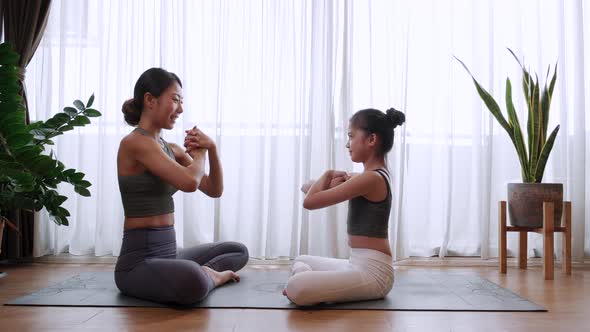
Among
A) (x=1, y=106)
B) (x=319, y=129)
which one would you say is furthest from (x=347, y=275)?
(x=1, y=106)

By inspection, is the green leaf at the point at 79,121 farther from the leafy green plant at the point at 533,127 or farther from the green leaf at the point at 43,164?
the leafy green plant at the point at 533,127

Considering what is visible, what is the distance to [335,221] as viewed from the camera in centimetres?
318

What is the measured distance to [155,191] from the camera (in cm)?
213

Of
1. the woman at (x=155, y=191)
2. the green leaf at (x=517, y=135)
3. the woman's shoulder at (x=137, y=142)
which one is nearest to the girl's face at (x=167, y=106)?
the woman at (x=155, y=191)

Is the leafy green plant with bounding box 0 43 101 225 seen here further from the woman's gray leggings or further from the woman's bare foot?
the woman's bare foot

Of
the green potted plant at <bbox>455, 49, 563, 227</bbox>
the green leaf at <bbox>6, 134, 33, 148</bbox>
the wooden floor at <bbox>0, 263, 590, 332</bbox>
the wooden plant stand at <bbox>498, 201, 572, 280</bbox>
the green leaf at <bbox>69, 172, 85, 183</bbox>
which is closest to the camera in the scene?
the wooden floor at <bbox>0, 263, 590, 332</bbox>

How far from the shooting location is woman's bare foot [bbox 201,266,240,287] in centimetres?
231

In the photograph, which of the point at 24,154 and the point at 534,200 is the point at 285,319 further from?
the point at 534,200

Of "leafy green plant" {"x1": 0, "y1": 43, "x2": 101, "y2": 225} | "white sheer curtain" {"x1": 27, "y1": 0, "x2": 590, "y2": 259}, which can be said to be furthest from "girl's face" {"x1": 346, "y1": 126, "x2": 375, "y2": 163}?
"leafy green plant" {"x1": 0, "y1": 43, "x2": 101, "y2": 225}

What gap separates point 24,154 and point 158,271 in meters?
0.90

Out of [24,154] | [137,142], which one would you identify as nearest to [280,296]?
[137,142]

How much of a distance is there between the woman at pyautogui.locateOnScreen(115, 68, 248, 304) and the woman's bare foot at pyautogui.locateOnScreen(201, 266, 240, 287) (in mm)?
51

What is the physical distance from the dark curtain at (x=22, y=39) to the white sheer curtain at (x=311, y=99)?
0.30ft

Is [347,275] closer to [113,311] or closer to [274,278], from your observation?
[274,278]
